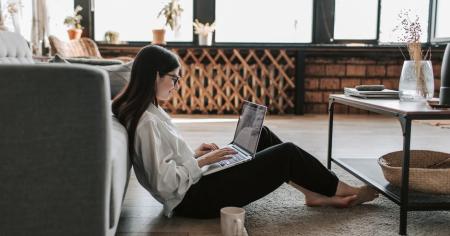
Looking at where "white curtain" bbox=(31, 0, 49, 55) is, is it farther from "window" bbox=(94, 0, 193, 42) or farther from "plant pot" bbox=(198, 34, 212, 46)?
"plant pot" bbox=(198, 34, 212, 46)

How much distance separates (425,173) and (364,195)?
0.84 ft

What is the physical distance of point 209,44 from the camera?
475cm

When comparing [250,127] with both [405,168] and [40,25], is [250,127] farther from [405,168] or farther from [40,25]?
[40,25]

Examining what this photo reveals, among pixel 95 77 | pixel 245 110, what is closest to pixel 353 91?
pixel 245 110

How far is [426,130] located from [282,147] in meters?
2.64

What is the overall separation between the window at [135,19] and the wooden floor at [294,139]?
42.4 inches

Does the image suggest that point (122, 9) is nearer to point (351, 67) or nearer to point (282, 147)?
point (351, 67)

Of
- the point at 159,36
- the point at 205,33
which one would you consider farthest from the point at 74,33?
the point at 205,33

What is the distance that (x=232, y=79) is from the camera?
189 inches

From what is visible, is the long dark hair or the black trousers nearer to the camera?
the long dark hair

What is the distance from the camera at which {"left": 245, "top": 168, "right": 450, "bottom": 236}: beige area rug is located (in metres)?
1.44

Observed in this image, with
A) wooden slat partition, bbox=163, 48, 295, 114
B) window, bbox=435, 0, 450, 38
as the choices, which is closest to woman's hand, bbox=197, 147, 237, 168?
wooden slat partition, bbox=163, 48, 295, 114

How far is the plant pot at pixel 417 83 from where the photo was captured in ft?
5.83

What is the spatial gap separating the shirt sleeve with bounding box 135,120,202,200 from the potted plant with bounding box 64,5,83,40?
3.57m
